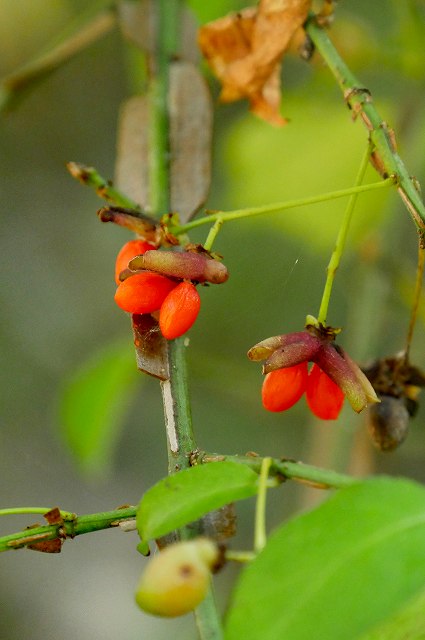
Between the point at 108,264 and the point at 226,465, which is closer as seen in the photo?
the point at 226,465

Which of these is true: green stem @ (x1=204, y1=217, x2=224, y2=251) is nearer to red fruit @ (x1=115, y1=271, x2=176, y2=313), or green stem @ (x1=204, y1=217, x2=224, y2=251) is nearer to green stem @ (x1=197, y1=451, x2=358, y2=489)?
red fruit @ (x1=115, y1=271, x2=176, y2=313)

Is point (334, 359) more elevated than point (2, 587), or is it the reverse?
point (2, 587)

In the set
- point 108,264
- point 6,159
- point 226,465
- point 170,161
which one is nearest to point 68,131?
point 6,159

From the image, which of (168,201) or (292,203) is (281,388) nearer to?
(292,203)

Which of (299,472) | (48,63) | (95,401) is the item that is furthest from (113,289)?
(299,472)

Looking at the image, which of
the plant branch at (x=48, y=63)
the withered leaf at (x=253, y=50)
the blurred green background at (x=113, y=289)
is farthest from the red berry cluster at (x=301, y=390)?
the blurred green background at (x=113, y=289)

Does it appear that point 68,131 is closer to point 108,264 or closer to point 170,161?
point 108,264
